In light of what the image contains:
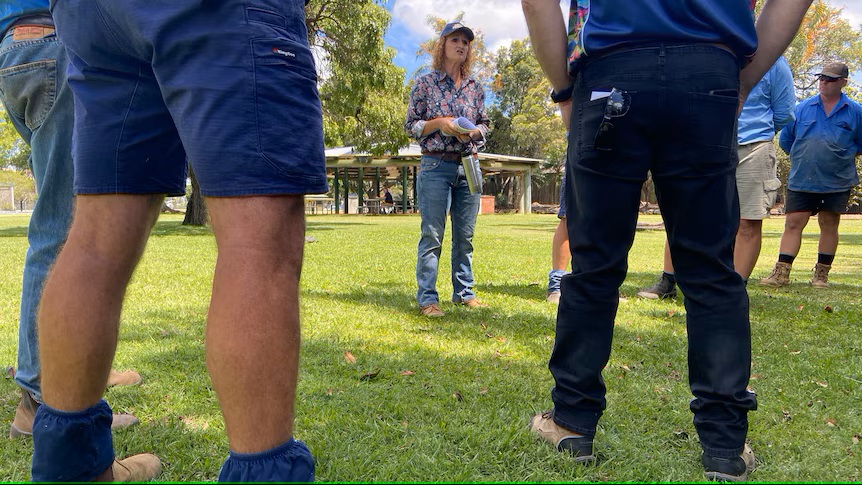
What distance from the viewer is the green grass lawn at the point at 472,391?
6.15 feet

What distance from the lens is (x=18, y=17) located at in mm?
1956

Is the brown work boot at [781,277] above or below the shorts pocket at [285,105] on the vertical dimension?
below

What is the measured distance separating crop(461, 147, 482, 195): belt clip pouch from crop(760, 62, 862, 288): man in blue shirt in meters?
3.49

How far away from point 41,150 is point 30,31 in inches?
14.9

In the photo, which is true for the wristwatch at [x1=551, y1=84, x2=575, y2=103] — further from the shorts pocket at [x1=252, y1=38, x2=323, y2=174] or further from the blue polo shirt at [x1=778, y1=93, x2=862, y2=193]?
the blue polo shirt at [x1=778, y1=93, x2=862, y2=193]

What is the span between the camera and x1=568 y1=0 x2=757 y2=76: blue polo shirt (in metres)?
1.72

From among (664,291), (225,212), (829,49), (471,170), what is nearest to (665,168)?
(225,212)

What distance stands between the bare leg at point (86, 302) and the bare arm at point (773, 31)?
186 cm

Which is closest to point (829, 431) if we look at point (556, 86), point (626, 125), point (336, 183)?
point (626, 125)

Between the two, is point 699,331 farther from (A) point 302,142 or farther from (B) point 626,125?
(A) point 302,142

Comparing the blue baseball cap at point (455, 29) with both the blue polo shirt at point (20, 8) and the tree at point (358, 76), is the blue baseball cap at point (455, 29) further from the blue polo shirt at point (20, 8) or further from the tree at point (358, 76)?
the tree at point (358, 76)

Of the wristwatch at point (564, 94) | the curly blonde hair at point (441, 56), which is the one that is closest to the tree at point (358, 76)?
the curly blonde hair at point (441, 56)

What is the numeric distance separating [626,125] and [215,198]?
1.19 meters

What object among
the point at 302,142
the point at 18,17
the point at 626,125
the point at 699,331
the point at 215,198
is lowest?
the point at 699,331
